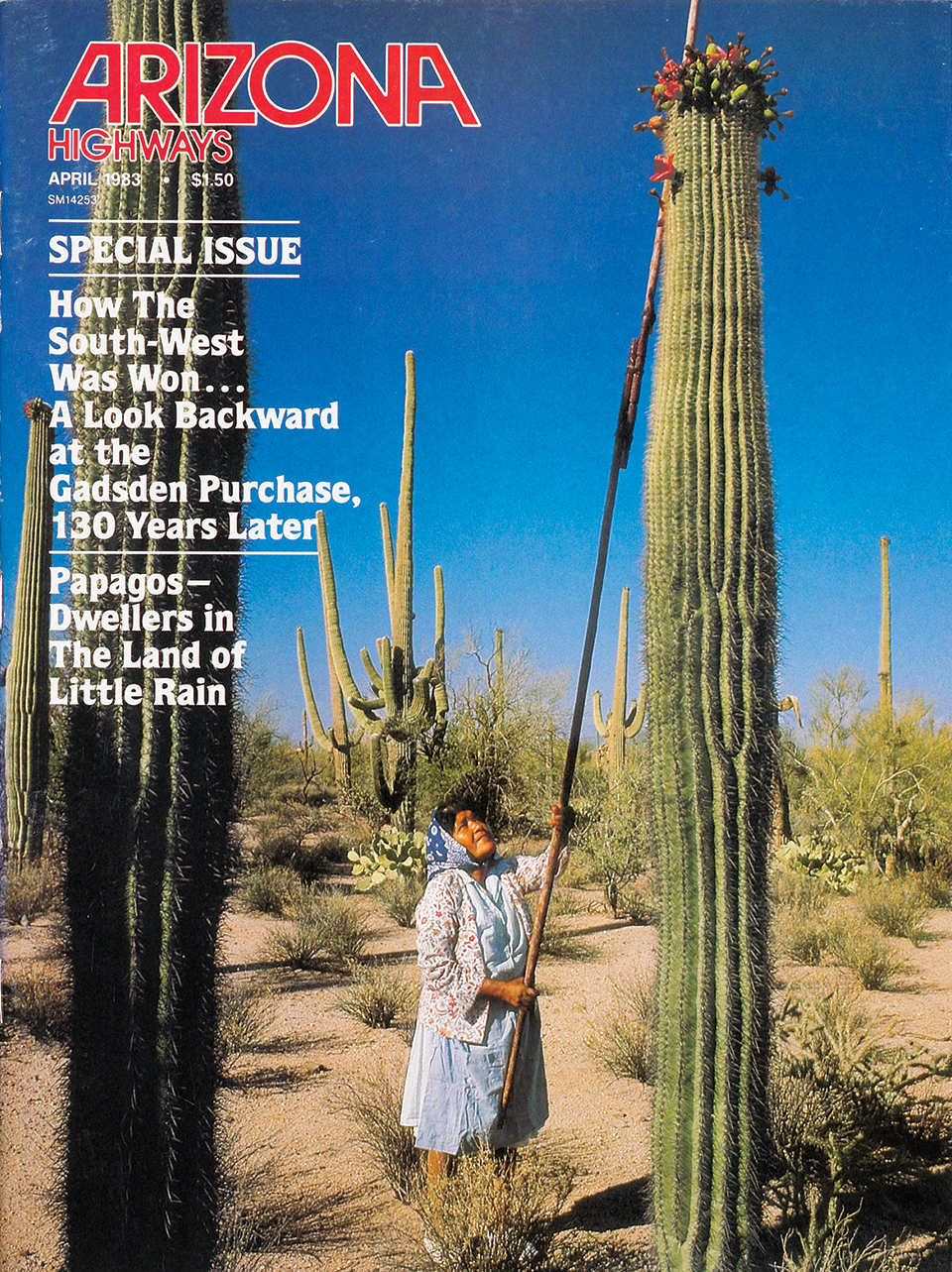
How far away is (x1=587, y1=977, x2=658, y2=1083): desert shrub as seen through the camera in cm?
609

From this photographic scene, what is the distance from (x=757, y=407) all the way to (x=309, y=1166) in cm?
434

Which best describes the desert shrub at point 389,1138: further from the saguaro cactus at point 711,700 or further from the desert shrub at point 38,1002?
the desert shrub at point 38,1002

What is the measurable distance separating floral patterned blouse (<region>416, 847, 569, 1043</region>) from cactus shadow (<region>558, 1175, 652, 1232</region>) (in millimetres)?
1243

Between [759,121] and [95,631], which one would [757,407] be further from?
[95,631]

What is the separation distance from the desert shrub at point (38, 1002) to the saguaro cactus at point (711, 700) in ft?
13.4

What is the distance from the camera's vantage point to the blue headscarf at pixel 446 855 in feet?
13.1

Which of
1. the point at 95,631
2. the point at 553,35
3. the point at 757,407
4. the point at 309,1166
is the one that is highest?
the point at 553,35

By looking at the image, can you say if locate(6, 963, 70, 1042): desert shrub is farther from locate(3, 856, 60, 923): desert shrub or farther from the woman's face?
the woman's face

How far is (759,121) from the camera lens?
4375 millimetres

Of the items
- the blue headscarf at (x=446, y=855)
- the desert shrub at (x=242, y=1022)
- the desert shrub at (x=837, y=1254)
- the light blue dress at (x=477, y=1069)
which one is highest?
the blue headscarf at (x=446, y=855)

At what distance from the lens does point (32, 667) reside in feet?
21.7

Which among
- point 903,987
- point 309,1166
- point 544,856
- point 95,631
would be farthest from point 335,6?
point 903,987

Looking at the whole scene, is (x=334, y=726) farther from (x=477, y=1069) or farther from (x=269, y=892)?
(x=477, y=1069)

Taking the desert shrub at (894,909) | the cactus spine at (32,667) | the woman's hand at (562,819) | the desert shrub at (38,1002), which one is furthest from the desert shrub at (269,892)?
the woman's hand at (562,819)
